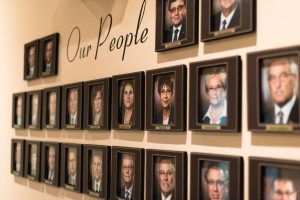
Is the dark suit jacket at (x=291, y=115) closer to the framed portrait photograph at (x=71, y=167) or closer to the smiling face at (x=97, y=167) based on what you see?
the smiling face at (x=97, y=167)

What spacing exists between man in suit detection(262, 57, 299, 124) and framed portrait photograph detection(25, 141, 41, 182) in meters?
1.44

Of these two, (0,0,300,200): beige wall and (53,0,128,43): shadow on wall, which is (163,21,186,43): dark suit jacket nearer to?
(0,0,300,200): beige wall

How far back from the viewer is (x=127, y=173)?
153cm

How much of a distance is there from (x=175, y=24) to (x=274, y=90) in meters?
0.45

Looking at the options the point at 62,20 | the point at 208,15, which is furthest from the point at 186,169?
the point at 62,20

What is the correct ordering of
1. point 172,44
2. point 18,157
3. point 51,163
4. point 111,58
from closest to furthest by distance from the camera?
point 172,44
point 111,58
point 51,163
point 18,157

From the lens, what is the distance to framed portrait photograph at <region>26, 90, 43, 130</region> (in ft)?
7.11

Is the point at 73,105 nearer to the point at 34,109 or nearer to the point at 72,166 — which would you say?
the point at 72,166

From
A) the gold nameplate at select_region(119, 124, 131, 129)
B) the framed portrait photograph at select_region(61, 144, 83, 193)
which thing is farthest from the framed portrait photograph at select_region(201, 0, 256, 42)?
the framed portrait photograph at select_region(61, 144, 83, 193)

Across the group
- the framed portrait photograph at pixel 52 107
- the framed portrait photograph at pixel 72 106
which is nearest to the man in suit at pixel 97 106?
the framed portrait photograph at pixel 72 106

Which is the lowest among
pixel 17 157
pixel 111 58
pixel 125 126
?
pixel 17 157

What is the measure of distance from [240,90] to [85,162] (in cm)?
89

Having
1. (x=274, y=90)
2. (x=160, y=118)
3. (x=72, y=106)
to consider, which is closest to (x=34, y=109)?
(x=72, y=106)

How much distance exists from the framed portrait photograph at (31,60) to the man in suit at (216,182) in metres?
1.33
